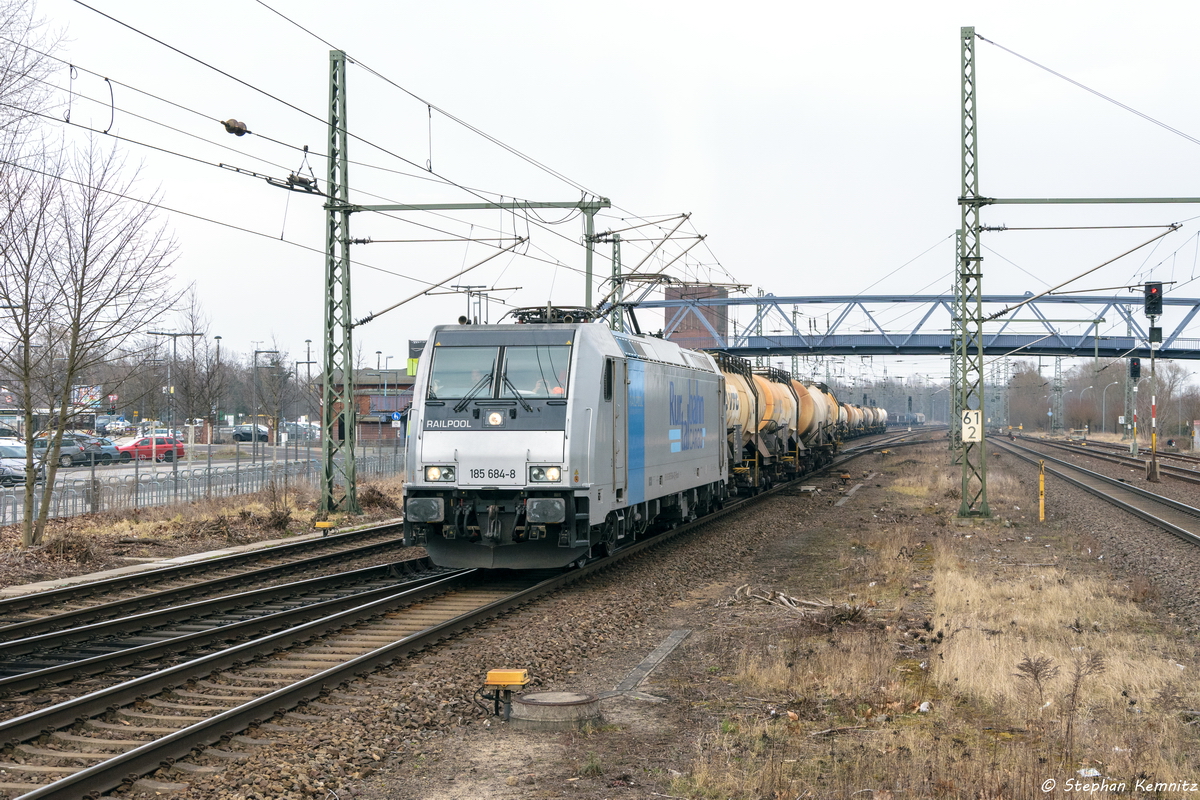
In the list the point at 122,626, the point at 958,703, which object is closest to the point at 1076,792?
the point at 958,703

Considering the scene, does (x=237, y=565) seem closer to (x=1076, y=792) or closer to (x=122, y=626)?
(x=122, y=626)

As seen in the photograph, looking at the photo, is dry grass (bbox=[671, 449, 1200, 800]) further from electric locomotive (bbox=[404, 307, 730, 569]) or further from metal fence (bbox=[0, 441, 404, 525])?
metal fence (bbox=[0, 441, 404, 525])

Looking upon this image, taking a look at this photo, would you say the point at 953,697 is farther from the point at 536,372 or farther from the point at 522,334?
the point at 522,334

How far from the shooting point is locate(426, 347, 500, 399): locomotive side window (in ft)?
45.5

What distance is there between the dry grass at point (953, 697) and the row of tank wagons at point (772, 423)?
1270 cm

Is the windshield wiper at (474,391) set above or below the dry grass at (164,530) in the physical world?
above

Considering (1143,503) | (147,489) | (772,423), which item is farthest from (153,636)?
(1143,503)

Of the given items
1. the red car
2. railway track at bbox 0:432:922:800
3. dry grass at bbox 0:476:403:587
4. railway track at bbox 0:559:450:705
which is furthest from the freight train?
the red car

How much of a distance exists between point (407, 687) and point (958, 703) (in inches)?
179

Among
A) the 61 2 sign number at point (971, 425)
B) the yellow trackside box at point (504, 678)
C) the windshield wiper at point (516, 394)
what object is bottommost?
the yellow trackside box at point (504, 678)

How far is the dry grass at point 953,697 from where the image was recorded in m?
6.39

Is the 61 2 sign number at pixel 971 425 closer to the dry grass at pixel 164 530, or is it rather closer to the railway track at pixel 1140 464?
the dry grass at pixel 164 530

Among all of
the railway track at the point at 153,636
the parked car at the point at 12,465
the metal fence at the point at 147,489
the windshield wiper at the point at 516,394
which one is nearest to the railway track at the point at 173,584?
the railway track at the point at 153,636

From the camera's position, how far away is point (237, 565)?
16.7m
